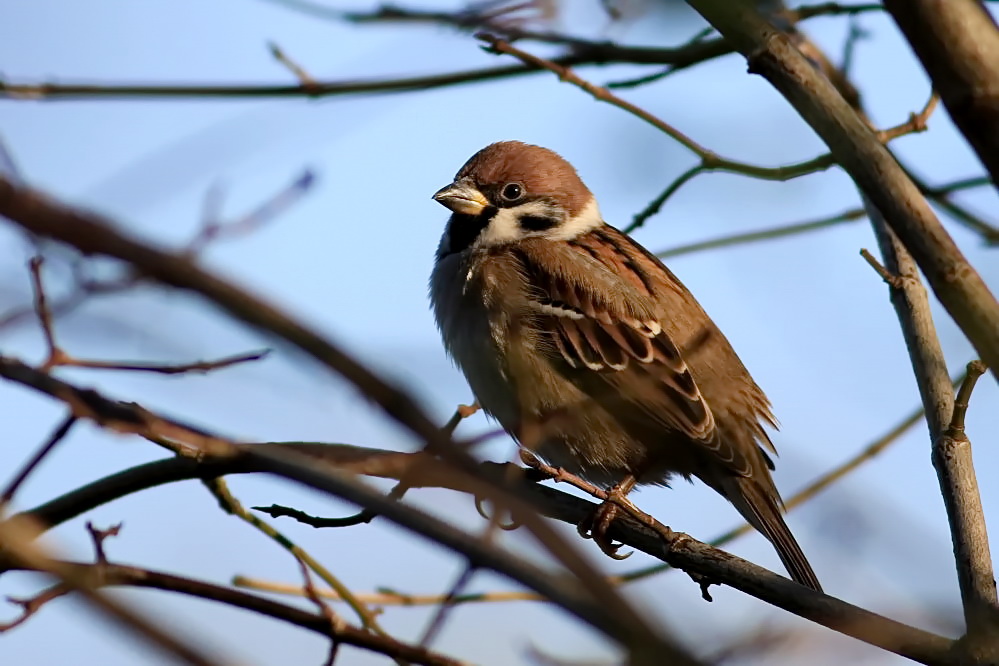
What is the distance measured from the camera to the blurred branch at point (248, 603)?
102 inches

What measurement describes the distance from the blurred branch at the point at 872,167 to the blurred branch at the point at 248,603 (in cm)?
126

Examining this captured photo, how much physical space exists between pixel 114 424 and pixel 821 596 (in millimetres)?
1990

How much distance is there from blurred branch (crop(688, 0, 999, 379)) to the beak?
358cm

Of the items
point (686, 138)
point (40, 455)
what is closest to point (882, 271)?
point (686, 138)

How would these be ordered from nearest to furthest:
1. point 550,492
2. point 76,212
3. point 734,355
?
point 76,212
point 550,492
point 734,355

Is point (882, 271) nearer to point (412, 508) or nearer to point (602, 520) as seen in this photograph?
point (602, 520)

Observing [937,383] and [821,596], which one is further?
[937,383]

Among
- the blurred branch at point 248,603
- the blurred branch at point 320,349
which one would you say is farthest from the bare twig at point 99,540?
the blurred branch at point 320,349

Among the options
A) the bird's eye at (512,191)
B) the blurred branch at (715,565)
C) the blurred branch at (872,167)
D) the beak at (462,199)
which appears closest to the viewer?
the blurred branch at (872,167)

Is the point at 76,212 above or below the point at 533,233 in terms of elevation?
below

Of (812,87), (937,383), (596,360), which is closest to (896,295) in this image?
(937,383)

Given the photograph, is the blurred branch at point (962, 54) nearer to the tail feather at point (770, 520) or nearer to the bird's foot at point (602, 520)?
the bird's foot at point (602, 520)

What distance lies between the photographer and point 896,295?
4379 mm

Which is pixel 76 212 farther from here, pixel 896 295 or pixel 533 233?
pixel 533 233
